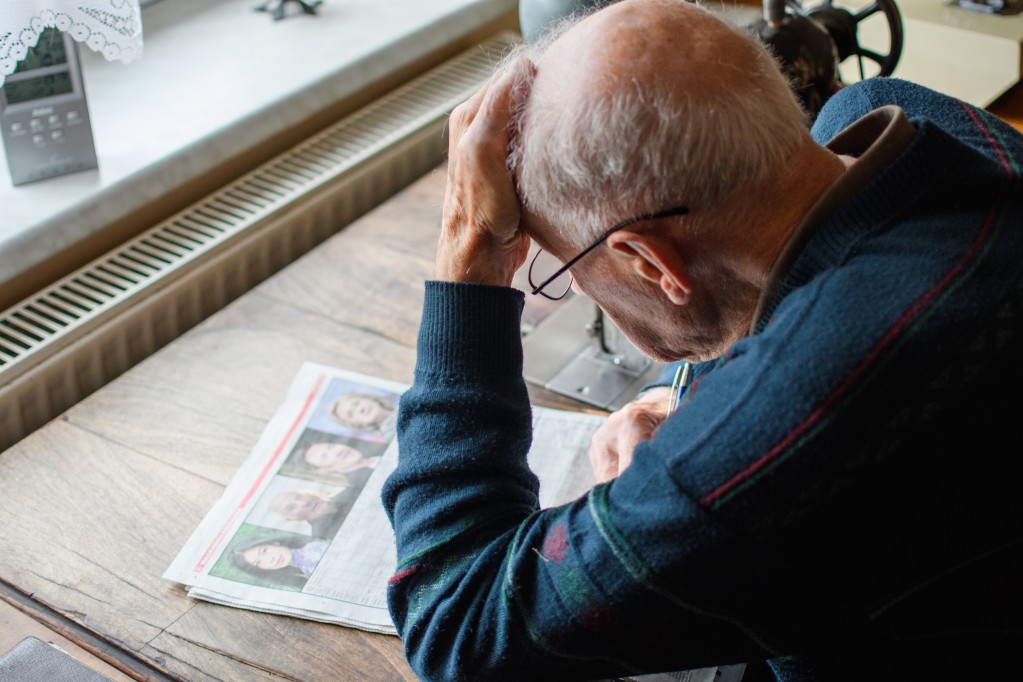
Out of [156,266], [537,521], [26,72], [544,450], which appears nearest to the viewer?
[537,521]

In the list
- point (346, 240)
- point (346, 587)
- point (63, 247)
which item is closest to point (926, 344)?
point (346, 587)

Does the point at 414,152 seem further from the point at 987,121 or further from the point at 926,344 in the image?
the point at 926,344

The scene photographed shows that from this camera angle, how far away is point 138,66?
1.87m

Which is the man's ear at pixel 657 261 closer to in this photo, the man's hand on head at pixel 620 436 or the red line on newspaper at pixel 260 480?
the man's hand on head at pixel 620 436

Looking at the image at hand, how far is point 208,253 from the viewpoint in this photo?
1.54m

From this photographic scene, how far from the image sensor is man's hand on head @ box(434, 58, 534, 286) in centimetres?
93

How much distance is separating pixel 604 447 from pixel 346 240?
0.64 metres

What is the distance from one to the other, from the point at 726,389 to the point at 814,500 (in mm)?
103

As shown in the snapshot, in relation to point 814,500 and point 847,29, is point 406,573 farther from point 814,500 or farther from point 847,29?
point 847,29

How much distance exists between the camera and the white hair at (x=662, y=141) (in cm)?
83

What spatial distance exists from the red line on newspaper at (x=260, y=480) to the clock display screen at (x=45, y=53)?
581 millimetres

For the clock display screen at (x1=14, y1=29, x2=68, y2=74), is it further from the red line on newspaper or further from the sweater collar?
the sweater collar

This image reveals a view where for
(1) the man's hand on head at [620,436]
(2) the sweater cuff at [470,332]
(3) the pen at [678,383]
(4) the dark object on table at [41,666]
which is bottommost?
(4) the dark object on table at [41,666]

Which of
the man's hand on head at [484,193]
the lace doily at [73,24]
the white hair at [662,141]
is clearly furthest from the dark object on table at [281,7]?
the white hair at [662,141]
